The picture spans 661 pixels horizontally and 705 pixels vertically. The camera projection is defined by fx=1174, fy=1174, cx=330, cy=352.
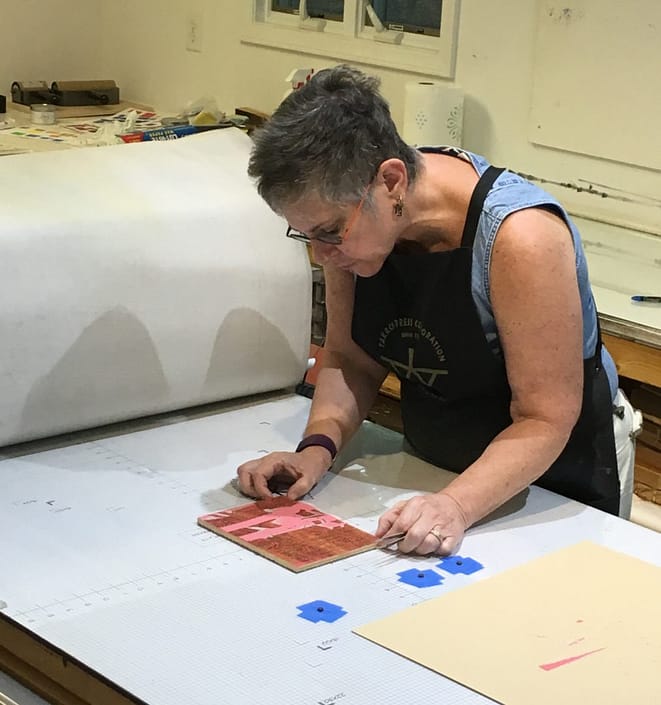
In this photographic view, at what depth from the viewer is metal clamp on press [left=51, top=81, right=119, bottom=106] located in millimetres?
3834

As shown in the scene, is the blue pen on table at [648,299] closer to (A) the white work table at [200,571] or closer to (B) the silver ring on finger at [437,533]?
(A) the white work table at [200,571]

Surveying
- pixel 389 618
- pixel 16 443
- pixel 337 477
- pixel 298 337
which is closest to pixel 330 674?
pixel 389 618

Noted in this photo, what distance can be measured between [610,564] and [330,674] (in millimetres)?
427

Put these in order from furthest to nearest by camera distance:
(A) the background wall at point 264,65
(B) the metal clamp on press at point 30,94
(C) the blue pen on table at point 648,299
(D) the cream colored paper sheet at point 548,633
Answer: (B) the metal clamp on press at point 30,94 < (A) the background wall at point 264,65 < (C) the blue pen on table at point 648,299 < (D) the cream colored paper sheet at point 548,633

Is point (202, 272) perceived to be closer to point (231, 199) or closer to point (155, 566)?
point (231, 199)

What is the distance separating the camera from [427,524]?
1.36 meters

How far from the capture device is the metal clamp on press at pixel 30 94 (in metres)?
3.81

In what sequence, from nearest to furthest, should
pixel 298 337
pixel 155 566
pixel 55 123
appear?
pixel 155 566 < pixel 298 337 < pixel 55 123

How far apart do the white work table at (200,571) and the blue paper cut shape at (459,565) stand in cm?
1

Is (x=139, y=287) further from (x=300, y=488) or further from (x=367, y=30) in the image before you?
(x=367, y=30)

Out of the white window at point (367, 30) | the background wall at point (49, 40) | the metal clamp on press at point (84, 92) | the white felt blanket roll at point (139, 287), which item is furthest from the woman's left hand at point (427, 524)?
the background wall at point (49, 40)

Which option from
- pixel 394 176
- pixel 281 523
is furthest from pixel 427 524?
pixel 394 176

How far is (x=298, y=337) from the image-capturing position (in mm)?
A: 1907

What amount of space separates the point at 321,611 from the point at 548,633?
23cm
